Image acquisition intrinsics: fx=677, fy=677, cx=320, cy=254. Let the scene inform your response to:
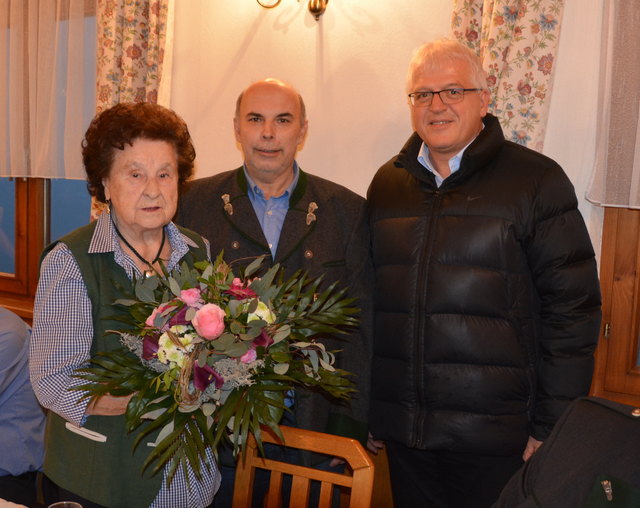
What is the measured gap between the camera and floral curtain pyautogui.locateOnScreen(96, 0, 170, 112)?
3.67m

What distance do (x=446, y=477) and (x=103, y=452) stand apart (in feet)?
3.76

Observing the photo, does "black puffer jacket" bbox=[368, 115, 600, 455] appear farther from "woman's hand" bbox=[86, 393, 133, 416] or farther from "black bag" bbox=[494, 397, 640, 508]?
"woman's hand" bbox=[86, 393, 133, 416]

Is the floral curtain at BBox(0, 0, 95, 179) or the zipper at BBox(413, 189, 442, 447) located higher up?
the floral curtain at BBox(0, 0, 95, 179)

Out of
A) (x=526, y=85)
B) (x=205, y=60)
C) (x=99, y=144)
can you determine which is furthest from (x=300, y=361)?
(x=205, y=60)

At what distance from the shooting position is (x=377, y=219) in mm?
2424

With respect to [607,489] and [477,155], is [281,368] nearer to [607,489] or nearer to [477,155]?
[607,489]

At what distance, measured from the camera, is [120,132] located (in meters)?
1.88

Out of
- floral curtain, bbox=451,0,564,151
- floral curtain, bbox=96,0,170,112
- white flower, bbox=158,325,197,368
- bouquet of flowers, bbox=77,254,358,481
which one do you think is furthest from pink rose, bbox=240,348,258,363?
floral curtain, bbox=96,0,170,112

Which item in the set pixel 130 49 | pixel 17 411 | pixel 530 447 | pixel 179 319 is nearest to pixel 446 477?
pixel 530 447

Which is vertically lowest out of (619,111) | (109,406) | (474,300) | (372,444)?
(372,444)

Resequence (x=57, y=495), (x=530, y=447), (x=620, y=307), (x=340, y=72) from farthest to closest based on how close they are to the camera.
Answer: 1. (x=340, y=72)
2. (x=620, y=307)
3. (x=530, y=447)
4. (x=57, y=495)

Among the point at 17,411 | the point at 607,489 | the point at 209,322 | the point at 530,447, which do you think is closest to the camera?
the point at 607,489

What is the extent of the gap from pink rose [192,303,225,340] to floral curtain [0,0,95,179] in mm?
2825

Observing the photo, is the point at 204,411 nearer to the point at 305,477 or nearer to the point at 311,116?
the point at 305,477
